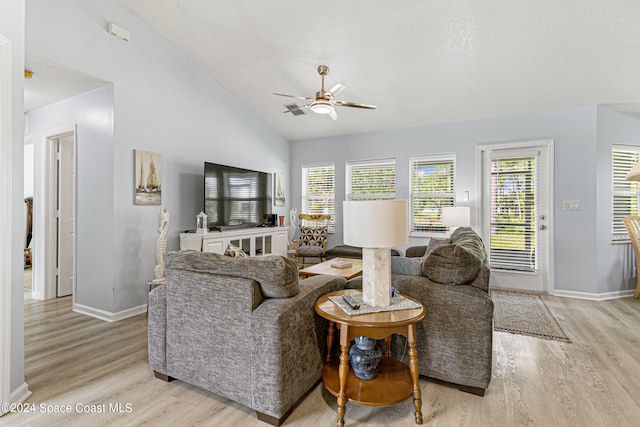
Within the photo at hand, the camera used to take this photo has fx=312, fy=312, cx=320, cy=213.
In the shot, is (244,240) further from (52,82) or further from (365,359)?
(365,359)

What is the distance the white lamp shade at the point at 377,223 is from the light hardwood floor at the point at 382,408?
991 mm

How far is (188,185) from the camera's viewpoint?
165 inches

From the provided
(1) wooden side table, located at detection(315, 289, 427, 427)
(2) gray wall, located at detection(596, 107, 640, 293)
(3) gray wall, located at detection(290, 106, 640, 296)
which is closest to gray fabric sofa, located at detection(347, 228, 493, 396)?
(1) wooden side table, located at detection(315, 289, 427, 427)

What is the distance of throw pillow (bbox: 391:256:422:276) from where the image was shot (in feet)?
7.28

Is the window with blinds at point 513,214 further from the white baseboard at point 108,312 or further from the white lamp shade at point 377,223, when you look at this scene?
the white baseboard at point 108,312

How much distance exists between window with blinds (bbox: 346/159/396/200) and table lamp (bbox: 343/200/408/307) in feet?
12.3

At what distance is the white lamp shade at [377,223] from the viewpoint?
1.65 metres

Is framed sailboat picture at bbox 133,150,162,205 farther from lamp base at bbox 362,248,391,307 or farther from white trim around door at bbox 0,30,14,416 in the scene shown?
lamp base at bbox 362,248,391,307

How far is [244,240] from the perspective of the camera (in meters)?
4.57

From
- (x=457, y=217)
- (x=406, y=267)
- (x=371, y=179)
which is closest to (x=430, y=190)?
(x=457, y=217)

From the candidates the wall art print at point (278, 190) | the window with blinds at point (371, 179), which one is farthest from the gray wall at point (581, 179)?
the wall art print at point (278, 190)

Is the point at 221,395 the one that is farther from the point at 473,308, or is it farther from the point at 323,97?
the point at 323,97

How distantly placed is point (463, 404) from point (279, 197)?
4653 mm

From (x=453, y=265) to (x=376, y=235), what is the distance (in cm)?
68
